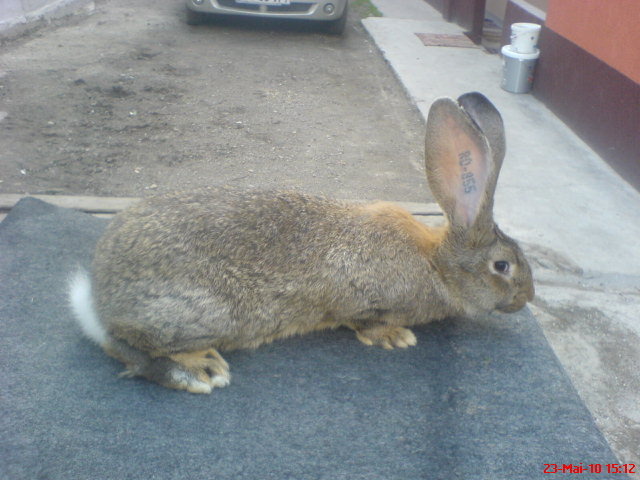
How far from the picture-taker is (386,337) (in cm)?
261

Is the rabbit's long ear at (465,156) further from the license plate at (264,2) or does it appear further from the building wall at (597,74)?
the license plate at (264,2)

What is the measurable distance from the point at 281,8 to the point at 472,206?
6418 mm

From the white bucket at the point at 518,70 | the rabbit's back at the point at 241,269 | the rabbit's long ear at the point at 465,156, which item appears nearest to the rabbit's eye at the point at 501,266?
the rabbit's long ear at the point at 465,156

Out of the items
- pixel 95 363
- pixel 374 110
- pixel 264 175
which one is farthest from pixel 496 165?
pixel 374 110

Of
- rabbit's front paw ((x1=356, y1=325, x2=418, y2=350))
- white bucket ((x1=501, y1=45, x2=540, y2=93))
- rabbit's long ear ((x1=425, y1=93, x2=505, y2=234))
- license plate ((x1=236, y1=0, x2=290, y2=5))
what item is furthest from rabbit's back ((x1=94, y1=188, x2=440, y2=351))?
license plate ((x1=236, y1=0, x2=290, y2=5))

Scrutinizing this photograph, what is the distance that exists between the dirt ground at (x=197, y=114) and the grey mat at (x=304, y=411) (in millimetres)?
1764

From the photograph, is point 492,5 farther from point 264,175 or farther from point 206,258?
point 206,258

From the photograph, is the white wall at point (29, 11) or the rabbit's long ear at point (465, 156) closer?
the rabbit's long ear at point (465, 156)

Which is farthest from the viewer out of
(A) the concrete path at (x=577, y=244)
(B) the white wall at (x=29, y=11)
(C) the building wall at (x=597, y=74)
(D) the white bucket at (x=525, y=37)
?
(B) the white wall at (x=29, y=11)

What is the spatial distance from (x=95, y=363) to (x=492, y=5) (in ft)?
28.9

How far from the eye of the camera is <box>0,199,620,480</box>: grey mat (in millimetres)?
2029

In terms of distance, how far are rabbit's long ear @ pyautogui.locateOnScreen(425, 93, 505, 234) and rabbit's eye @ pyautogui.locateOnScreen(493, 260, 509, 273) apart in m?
0.19

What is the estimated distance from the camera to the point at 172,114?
5.46 m

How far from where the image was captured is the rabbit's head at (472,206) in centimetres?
229
